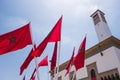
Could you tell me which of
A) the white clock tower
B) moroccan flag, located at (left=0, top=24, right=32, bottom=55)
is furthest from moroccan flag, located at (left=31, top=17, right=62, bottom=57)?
the white clock tower

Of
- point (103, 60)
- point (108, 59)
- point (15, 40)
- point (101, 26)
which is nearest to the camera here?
point (15, 40)

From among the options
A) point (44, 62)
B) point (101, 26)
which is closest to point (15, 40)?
point (44, 62)

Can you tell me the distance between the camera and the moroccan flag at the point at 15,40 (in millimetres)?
5488

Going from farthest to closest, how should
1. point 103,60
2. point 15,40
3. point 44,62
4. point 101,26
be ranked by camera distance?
point 101,26, point 103,60, point 44,62, point 15,40

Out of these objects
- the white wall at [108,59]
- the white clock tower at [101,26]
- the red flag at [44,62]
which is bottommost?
the red flag at [44,62]

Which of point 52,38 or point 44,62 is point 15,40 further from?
point 44,62

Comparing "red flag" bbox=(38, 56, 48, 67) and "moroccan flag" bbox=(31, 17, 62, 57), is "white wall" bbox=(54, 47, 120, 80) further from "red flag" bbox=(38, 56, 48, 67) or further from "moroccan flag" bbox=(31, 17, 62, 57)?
"moroccan flag" bbox=(31, 17, 62, 57)

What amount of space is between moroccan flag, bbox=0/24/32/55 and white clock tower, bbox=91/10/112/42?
14390 millimetres

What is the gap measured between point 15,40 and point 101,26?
1519 centimetres

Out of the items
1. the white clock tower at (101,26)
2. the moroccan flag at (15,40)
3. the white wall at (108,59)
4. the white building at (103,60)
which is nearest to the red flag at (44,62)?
the moroccan flag at (15,40)

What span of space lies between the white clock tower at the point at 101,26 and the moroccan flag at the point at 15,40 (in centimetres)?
1439

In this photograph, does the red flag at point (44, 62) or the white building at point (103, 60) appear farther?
the white building at point (103, 60)

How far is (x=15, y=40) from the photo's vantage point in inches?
225

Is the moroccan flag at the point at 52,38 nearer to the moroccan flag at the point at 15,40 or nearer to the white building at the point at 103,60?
the moroccan flag at the point at 15,40
